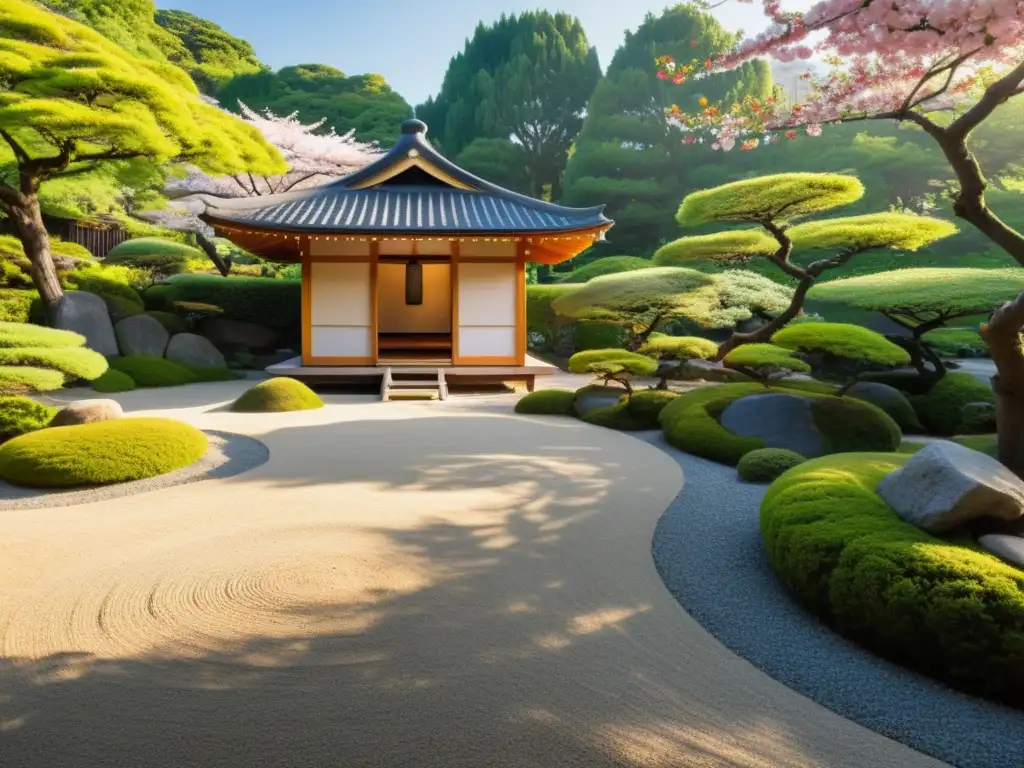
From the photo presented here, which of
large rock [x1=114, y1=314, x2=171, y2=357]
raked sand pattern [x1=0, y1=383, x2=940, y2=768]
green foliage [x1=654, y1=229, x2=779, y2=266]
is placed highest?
green foliage [x1=654, y1=229, x2=779, y2=266]

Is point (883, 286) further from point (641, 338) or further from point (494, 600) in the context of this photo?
point (494, 600)

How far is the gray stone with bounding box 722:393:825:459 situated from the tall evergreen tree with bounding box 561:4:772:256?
19446 mm

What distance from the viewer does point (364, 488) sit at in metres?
4.63

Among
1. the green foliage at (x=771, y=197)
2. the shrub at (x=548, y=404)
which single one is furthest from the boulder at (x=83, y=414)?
the green foliage at (x=771, y=197)

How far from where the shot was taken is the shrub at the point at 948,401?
802 cm

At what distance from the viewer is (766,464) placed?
5.06 metres

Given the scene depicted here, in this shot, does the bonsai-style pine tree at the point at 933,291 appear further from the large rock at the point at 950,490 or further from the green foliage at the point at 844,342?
the large rock at the point at 950,490

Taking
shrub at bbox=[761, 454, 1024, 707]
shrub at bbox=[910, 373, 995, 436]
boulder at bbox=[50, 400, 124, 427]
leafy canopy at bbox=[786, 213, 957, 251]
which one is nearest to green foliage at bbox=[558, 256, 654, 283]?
leafy canopy at bbox=[786, 213, 957, 251]

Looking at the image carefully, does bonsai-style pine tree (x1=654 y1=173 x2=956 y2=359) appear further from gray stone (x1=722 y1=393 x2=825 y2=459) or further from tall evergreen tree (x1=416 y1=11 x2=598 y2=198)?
tall evergreen tree (x1=416 y1=11 x2=598 y2=198)

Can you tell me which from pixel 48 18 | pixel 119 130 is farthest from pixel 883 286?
pixel 48 18

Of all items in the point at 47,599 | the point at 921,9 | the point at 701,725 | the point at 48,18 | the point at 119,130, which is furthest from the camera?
the point at 48,18

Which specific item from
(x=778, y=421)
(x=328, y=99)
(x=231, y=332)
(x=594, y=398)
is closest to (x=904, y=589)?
(x=778, y=421)

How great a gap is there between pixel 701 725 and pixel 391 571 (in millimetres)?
1641

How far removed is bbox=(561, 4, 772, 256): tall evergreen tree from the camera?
2516 centimetres
